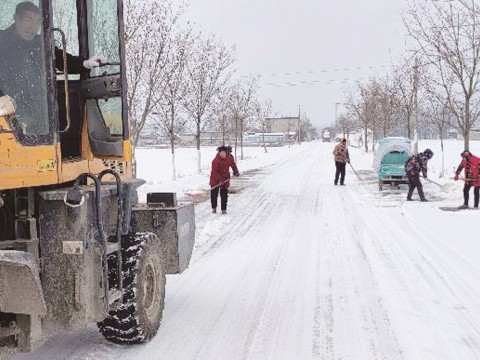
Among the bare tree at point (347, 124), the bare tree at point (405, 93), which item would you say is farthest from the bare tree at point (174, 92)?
the bare tree at point (347, 124)

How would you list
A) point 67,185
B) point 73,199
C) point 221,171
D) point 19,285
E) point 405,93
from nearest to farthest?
point 19,285 → point 73,199 → point 67,185 → point 221,171 → point 405,93

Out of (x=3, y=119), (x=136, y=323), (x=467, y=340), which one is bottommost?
(x=467, y=340)

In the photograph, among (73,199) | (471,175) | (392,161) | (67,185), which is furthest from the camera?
(392,161)

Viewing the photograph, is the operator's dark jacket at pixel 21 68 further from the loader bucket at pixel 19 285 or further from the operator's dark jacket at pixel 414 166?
the operator's dark jacket at pixel 414 166

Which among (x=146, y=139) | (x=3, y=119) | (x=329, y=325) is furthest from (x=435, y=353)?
(x=146, y=139)

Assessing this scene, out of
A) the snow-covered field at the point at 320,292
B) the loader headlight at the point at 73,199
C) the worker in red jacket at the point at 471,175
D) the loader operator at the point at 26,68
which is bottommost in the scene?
the snow-covered field at the point at 320,292

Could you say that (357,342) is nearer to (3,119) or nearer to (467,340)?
(467,340)

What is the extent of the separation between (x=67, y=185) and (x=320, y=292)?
338cm

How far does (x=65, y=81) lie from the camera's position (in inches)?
130

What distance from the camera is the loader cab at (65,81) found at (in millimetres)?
2982

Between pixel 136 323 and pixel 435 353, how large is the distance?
235 centimetres

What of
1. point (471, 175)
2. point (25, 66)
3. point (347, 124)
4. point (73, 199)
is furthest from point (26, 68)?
point (347, 124)

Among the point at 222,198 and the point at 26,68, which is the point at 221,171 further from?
the point at 26,68

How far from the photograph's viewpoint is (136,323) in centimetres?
410
